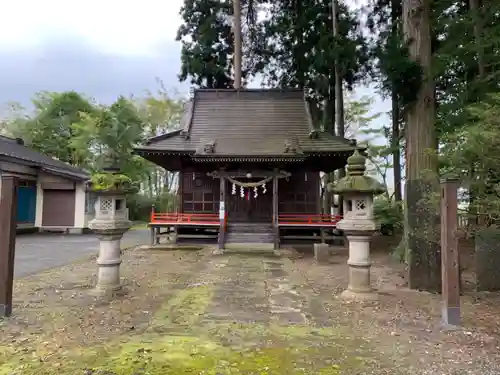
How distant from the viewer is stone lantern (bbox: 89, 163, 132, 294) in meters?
5.98

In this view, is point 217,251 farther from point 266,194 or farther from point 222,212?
point 266,194

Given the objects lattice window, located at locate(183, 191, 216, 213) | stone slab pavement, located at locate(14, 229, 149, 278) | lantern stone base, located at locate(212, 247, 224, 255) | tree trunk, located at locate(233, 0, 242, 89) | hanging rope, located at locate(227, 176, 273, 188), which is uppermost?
tree trunk, located at locate(233, 0, 242, 89)

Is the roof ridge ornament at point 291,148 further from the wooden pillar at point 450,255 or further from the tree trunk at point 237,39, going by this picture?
the wooden pillar at point 450,255

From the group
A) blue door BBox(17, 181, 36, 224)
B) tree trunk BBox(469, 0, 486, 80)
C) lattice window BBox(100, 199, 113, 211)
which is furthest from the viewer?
blue door BBox(17, 181, 36, 224)

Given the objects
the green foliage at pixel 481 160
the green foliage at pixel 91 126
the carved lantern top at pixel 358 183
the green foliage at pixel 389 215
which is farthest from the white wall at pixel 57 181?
the green foliage at pixel 481 160

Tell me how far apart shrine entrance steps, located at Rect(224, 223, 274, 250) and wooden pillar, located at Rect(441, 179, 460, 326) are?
819cm

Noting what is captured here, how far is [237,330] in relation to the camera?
164 inches

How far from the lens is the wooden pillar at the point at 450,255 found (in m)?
4.40

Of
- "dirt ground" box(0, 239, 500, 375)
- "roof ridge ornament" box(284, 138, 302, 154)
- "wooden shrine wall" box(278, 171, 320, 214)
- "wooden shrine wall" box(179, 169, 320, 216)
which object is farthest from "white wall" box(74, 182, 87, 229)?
"dirt ground" box(0, 239, 500, 375)

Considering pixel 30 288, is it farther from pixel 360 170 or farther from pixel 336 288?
pixel 360 170

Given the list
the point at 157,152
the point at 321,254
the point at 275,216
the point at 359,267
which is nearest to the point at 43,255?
the point at 157,152

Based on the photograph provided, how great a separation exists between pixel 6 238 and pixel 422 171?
615cm

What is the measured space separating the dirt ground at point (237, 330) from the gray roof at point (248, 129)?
6.76 meters

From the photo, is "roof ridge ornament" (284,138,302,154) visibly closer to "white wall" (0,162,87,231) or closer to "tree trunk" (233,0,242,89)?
"tree trunk" (233,0,242,89)
